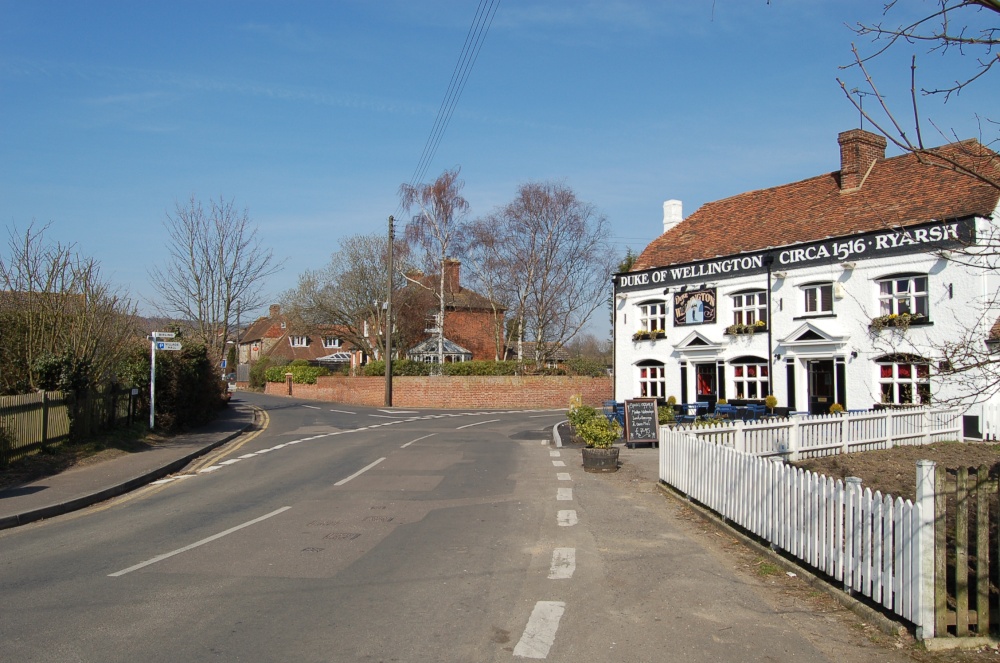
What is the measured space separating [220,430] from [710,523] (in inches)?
766

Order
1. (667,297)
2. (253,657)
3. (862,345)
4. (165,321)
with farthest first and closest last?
(165,321)
(667,297)
(862,345)
(253,657)

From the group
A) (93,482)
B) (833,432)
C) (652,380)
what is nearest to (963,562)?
(833,432)

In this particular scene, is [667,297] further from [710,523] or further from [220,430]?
[710,523]

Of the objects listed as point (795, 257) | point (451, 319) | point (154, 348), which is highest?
point (451, 319)

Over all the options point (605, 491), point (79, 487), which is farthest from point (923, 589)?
point (79, 487)

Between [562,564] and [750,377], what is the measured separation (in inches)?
808

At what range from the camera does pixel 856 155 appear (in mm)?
25984

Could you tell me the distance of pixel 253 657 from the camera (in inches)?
202

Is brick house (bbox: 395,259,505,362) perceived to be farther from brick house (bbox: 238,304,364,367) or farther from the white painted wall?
the white painted wall

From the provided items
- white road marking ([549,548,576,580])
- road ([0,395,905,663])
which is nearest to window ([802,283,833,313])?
road ([0,395,905,663])

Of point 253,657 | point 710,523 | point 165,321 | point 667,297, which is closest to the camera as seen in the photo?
point 253,657

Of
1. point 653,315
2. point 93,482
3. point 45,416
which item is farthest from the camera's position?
point 653,315

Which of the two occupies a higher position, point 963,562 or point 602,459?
point 963,562

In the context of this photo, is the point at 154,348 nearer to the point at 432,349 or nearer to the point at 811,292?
the point at 811,292
